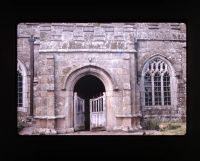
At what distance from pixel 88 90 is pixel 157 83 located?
146cm

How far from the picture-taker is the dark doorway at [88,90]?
600cm

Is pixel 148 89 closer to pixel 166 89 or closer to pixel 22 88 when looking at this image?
pixel 166 89

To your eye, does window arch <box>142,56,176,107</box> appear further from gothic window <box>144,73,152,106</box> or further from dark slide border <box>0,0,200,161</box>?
dark slide border <box>0,0,200,161</box>

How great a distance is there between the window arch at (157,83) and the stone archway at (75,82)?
25.6 inches

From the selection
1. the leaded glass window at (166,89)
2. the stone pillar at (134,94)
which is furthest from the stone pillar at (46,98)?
the leaded glass window at (166,89)

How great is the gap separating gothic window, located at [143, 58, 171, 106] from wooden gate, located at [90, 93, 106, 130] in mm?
863

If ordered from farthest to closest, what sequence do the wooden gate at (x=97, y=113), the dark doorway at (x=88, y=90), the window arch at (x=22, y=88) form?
the dark doorway at (x=88, y=90)
the wooden gate at (x=97, y=113)
the window arch at (x=22, y=88)

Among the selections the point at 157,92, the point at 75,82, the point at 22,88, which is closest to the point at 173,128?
the point at 157,92

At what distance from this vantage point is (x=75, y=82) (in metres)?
5.97
